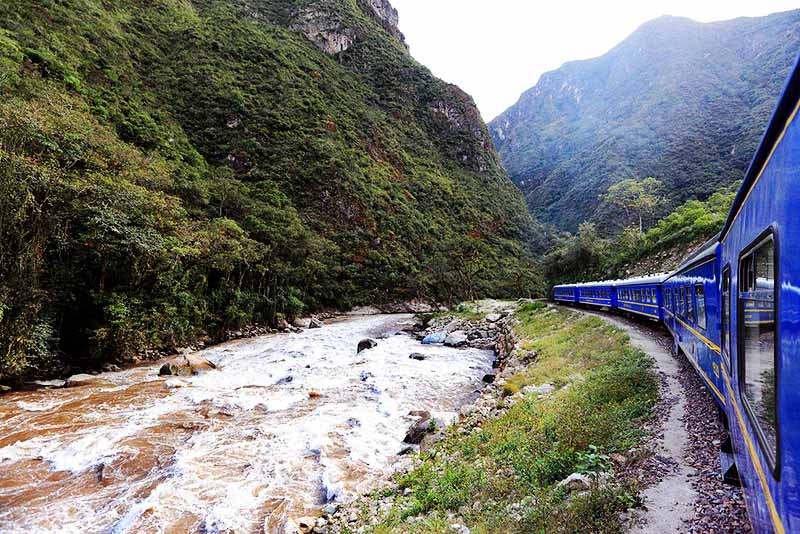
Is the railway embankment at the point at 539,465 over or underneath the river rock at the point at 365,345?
over

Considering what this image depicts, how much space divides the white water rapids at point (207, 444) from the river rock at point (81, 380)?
15.5 inches

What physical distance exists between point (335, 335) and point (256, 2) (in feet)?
293

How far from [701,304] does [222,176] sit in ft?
159

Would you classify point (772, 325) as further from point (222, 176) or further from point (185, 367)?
point (222, 176)

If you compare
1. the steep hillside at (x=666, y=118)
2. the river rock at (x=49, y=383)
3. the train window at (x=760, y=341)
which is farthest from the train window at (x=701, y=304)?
the steep hillside at (x=666, y=118)

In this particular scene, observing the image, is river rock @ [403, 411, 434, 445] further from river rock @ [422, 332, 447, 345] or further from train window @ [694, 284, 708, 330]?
river rock @ [422, 332, 447, 345]

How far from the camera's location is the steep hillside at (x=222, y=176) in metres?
14.2

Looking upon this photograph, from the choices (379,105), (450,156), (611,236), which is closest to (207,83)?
(379,105)

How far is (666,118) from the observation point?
7500 cm

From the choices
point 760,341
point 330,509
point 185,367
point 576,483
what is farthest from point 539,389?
point 185,367

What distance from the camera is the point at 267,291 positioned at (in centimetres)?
3075

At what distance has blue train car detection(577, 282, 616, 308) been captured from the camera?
2113 centimetres

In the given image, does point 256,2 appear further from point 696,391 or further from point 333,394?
point 696,391

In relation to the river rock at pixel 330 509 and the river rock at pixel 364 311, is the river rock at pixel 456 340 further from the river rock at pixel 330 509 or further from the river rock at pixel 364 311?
the river rock at pixel 364 311
